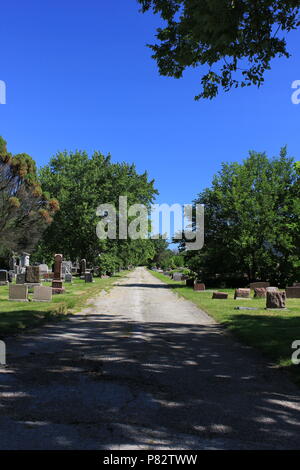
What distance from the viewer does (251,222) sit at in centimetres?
3150

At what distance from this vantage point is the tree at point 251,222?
103 feet

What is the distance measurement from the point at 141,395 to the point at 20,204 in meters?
39.4

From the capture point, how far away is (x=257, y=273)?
3281 centimetres

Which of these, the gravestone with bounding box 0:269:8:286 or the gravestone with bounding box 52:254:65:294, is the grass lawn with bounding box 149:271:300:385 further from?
the gravestone with bounding box 0:269:8:286

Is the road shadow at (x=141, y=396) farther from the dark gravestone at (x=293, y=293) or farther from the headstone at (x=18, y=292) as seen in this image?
the dark gravestone at (x=293, y=293)

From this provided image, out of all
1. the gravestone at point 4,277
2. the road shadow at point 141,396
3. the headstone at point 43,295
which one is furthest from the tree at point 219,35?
the gravestone at point 4,277

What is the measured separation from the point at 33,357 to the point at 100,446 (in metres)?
3.72

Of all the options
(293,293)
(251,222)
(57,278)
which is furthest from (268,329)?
(251,222)

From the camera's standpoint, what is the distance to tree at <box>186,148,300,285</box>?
31422 mm

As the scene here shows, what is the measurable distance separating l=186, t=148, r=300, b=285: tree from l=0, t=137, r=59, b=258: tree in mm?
18238

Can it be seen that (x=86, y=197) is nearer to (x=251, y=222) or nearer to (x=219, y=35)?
(x=251, y=222)

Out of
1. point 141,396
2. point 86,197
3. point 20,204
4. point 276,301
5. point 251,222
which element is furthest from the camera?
point 86,197

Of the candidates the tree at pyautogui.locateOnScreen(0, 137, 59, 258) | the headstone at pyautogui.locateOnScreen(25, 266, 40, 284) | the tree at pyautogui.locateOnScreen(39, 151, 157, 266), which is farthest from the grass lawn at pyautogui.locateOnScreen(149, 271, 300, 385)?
the tree at pyautogui.locateOnScreen(39, 151, 157, 266)

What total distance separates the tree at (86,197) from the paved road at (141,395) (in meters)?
37.8
